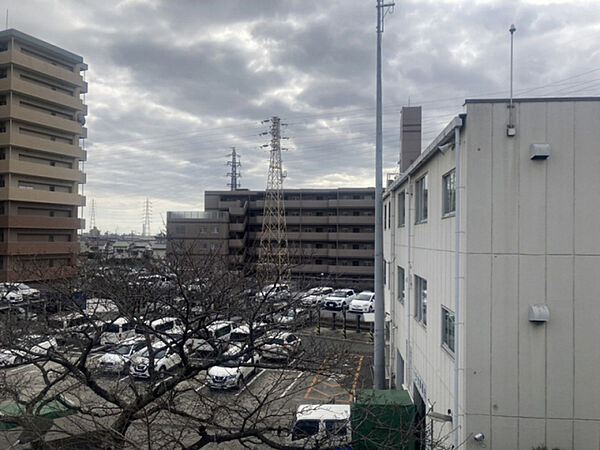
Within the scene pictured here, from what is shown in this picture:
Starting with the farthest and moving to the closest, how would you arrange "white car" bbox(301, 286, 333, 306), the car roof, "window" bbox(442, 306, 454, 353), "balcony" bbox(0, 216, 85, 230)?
"balcony" bbox(0, 216, 85, 230)
"white car" bbox(301, 286, 333, 306)
the car roof
"window" bbox(442, 306, 454, 353)

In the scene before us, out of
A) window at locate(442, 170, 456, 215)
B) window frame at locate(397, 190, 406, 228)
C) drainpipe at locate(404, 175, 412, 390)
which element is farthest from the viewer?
window frame at locate(397, 190, 406, 228)

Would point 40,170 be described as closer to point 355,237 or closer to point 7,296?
point 7,296

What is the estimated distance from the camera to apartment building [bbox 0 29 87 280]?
29500 millimetres

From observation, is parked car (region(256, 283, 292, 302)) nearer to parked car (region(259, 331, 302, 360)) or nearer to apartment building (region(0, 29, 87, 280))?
parked car (region(259, 331, 302, 360))

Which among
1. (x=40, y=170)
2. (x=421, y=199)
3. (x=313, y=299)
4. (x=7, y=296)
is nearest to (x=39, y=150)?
(x=40, y=170)

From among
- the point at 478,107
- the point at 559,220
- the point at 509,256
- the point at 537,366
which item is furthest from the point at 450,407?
the point at 478,107

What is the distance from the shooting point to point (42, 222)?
31344mm

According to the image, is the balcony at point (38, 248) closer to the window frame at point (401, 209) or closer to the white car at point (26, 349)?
the white car at point (26, 349)

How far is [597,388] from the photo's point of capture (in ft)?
18.0

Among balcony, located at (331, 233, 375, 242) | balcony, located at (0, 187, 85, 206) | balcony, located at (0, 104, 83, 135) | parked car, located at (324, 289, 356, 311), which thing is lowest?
parked car, located at (324, 289, 356, 311)

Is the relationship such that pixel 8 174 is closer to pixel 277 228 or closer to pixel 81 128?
pixel 81 128

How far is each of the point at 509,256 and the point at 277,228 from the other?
3488cm

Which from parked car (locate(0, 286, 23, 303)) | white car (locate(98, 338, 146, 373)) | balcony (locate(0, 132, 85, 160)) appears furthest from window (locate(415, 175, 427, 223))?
balcony (locate(0, 132, 85, 160))

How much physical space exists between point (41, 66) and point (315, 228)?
→ 27445 millimetres
